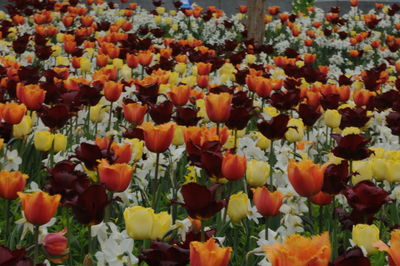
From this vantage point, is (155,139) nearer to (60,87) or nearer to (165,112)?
(165,112)

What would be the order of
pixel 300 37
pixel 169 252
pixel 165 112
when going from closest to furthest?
pixel 169 252 → pixel 165 112 → pixel 300 37

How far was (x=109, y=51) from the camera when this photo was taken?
746 centimetres

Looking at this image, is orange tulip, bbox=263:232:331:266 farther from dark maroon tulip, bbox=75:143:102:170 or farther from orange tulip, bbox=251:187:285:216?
dark maroon tulip, bbox=75:143:102:170

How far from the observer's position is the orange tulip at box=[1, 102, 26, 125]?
154 inches

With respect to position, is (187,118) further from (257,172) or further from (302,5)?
(302,5)

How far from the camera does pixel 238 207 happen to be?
9.71ft

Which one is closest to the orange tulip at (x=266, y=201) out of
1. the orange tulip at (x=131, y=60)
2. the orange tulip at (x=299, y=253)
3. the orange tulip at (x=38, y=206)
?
the orange tulip at (x=38, y=206)

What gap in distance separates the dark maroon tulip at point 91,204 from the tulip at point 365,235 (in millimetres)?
844

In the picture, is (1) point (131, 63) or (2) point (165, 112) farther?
(1) point (131, 63)

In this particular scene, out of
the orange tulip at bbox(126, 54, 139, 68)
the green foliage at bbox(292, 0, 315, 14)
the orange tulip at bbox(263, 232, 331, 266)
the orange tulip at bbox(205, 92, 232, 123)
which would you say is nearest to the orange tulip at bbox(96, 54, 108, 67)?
the orange tulip at bbox(126, 54, 139, 68)

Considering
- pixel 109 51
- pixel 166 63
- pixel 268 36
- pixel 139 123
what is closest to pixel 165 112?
pixel 139 123

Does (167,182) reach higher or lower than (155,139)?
lower

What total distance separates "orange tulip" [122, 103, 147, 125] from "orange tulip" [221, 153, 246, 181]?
55.6 inches

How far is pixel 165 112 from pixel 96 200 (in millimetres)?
1673
